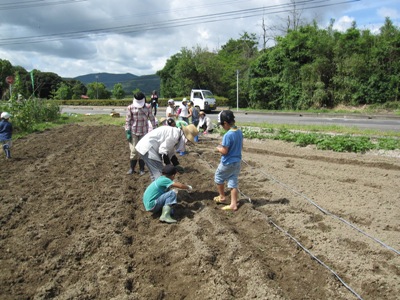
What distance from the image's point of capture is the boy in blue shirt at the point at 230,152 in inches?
199

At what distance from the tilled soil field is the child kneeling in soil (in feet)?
0.61

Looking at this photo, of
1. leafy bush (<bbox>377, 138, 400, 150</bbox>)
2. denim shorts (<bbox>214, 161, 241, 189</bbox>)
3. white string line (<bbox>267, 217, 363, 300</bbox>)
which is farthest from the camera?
leafy bush (<bbox>377, 138, 400, 150</bbox>)

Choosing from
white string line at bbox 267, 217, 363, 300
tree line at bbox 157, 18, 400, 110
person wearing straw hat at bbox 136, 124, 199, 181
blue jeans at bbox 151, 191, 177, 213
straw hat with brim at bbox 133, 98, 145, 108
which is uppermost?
tree line at bbox 157, 18, 400, 110

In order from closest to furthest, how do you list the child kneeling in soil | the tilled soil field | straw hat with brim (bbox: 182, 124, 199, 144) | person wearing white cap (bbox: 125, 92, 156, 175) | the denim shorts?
the tilled soil field
the child kneeling in soil
the denim shorts
straw hat with brim (bbox: 182, 124, 199, 144)
person wearing white cap (bbox: 125, 92, 156, 175)

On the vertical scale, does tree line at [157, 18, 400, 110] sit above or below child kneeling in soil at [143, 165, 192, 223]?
above

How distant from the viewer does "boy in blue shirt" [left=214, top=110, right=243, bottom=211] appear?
5.05 meters

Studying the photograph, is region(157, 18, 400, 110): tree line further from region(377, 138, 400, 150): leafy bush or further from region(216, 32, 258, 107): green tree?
region(377, 138, 400, 150): leafy bush

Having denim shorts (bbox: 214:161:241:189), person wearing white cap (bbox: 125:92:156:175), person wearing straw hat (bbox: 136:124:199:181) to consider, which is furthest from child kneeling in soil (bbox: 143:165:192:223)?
person wearing white cap (bbox: 125:92:156:175)

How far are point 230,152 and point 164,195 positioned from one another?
119cm

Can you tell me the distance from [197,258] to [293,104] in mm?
25627

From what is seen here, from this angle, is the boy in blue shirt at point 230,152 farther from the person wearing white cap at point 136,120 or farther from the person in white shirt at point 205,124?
the person in white shirt at point 205,124

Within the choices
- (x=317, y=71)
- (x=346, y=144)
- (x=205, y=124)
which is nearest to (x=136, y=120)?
(x=346, y=144)

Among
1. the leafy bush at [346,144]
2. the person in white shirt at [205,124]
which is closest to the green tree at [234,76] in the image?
the person in white shirt at [205,124]

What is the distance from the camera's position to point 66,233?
4.66m
